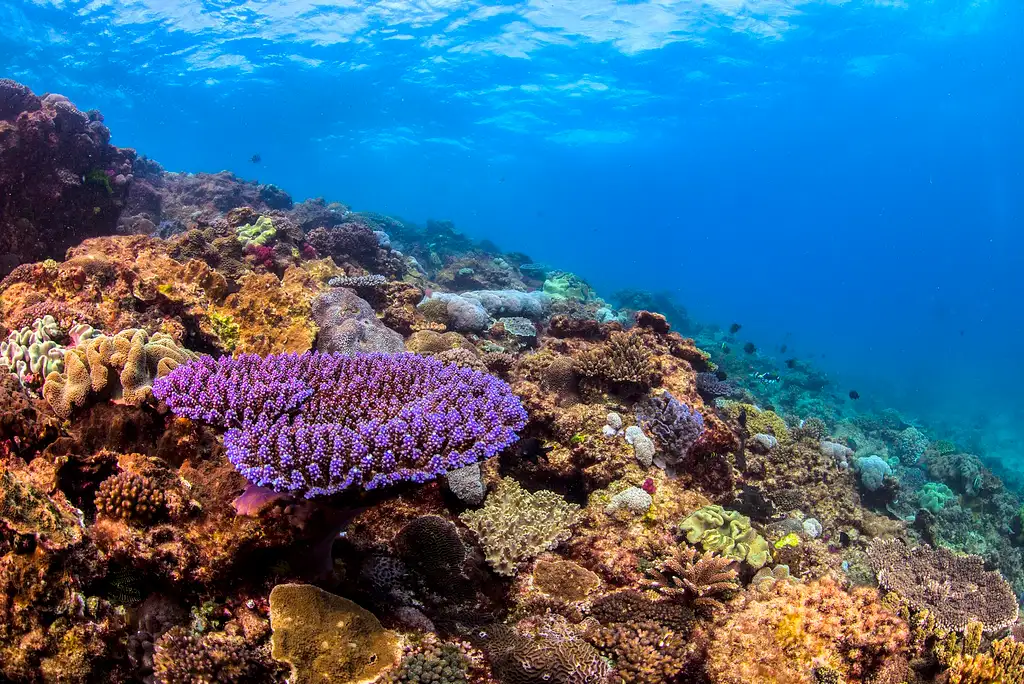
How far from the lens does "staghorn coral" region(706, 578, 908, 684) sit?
3.93m

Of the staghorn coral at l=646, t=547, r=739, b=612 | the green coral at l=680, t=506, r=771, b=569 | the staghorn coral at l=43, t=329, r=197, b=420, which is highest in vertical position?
the staghorn coral at l=43, t=329, r=197, b=420

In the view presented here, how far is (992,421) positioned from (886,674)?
177ft

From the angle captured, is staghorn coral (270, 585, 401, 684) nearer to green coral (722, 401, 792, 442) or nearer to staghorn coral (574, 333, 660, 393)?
staghorn coral (574, 333, 660, 393)

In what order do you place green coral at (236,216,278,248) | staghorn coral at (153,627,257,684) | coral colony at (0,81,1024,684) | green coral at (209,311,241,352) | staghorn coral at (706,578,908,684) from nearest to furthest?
staghorn coral at (153,627,257,684), coral colony at (0,81,1024,684), staghorn coral at (706,578,908,684), green coral at (209,311,241,352), green coral at (236,216,278,248)

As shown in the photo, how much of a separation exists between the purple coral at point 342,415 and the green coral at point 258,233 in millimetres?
7663

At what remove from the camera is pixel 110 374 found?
4.08 m

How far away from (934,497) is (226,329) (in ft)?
54.4

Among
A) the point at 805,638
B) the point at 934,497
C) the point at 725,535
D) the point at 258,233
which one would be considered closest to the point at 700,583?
the point at 805,638

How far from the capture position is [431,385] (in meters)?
3.87

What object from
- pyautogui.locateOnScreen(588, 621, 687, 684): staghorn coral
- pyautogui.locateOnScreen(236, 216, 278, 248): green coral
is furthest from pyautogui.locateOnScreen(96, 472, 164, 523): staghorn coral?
pyautogui.locateOnScreen(236, 216, 278, 248): green coral

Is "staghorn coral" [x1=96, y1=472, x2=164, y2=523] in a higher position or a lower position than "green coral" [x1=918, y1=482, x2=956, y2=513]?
higher

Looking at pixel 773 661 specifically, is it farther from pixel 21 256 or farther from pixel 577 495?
pixel 21 256

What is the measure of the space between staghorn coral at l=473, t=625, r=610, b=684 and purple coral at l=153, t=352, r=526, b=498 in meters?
1.63

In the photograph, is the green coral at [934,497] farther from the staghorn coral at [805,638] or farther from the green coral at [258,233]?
the green coral at [258,233]
